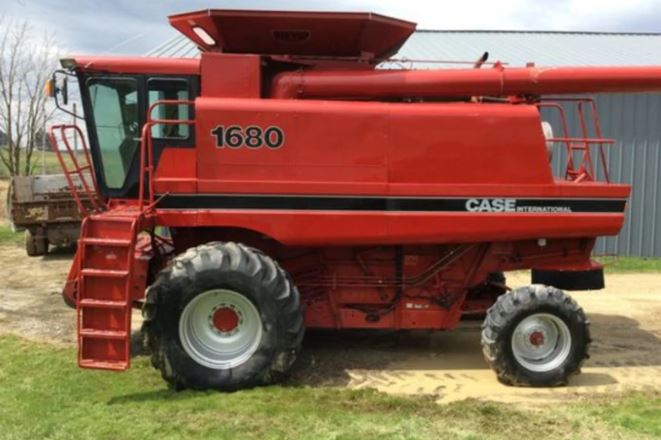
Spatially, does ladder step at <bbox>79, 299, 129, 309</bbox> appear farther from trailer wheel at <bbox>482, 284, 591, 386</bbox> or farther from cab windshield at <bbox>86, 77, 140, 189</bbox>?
trailer wheel at <bbox>482, 284, 591, 386</bbox>

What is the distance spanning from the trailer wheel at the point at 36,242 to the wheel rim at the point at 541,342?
10244 mm

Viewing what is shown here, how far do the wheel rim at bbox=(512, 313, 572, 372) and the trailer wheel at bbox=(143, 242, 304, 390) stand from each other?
6.12ft

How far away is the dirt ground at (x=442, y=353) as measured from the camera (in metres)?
5.71

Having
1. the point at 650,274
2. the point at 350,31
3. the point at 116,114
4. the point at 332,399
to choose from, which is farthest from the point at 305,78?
→ the point at 650,274

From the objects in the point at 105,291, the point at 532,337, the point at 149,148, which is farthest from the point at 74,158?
the point at 532,337

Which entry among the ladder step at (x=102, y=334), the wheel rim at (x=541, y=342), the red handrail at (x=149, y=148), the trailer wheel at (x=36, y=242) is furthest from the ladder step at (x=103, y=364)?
the trailer wheel at (x=36, y=242)

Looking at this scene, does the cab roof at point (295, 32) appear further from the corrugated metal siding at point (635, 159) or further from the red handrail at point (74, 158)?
the corrugated metal siding at point (635, 159)

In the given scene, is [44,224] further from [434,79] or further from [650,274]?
[650,274]

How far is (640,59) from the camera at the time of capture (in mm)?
16016

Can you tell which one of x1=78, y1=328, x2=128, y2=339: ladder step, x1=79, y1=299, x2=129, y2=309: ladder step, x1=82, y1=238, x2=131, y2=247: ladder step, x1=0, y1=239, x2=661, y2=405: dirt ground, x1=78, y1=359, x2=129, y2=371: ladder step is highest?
x1=82, y1=238, x2=131, y2=247: ladder step

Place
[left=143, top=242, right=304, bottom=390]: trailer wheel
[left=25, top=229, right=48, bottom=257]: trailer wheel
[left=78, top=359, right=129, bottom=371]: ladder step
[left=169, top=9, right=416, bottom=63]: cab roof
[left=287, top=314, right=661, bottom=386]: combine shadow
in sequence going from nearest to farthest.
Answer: [left=78, top=359, right=129, bottom=371]: ladder step < [left=143, top=242, right=304, bottom=390]: trailer wheel < [left=169, top=9, right=416, bottom=63]: cab roof < [left=287, top=314, right=661, bottom=386]: combine shadow < [left=25, top=229, right=48, bottom=257]: trailer wheel

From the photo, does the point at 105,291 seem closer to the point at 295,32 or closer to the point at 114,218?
the point at 114,218

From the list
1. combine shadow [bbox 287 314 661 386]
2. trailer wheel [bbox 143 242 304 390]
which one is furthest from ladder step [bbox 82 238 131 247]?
combine shadow [bbox 287 314 661 386]

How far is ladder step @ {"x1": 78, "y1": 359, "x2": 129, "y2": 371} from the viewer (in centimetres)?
508
